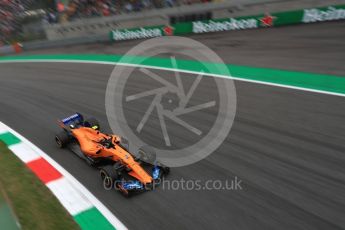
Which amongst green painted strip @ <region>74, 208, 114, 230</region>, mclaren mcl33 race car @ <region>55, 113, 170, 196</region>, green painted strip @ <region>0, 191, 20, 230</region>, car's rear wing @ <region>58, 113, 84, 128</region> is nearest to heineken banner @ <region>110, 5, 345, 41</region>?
car's rear wing @ <region>58, 113, 84, 128</region>

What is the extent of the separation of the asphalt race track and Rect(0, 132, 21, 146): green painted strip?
314 millimetres

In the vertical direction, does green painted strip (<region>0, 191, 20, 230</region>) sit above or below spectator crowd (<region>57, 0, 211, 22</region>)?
below

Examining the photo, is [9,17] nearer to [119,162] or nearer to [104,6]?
[104,6]

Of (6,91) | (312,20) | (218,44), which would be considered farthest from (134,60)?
(312,20)

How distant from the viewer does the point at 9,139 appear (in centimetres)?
826

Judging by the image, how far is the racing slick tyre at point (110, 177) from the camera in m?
5.67

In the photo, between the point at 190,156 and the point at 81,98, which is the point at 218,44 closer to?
the point at 81,98

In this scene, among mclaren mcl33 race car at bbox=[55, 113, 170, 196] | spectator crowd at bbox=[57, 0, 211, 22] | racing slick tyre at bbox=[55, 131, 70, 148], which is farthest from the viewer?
spectator crowd at bbox=[57, 0, 211, 22]

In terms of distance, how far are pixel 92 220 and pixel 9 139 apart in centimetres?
429

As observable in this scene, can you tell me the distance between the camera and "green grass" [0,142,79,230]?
196 inches

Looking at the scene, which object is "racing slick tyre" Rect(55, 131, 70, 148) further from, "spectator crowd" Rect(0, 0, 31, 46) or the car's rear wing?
"spectator crowd" Rect(0, 0, 31, 46)

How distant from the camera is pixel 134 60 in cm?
1451

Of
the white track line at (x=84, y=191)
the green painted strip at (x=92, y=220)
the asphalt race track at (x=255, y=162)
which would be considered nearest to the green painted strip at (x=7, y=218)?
the green painted strip at (x=92, y=220)
